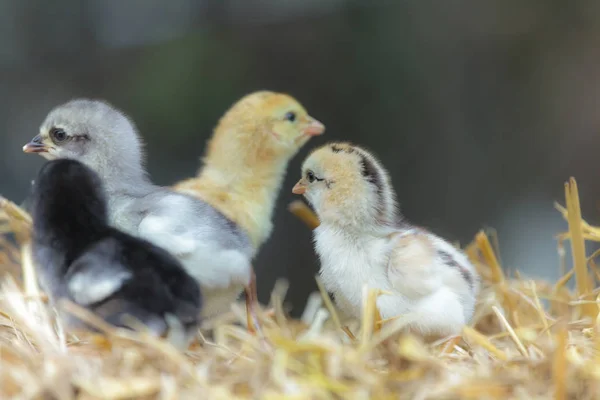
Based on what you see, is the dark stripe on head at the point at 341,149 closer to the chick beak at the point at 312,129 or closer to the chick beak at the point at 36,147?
the chick beak at the point at 312,129

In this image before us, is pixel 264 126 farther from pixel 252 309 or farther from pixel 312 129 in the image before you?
pixel 252 309

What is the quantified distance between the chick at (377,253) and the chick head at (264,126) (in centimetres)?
24

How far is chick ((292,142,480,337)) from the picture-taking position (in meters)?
1.40

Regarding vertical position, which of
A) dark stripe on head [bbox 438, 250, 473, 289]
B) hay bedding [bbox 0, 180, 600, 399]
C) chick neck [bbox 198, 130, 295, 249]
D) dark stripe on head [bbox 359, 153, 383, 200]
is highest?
dark stripe on head [bbox 359, 153, 383, 200]

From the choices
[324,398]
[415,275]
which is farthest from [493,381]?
[415,275]

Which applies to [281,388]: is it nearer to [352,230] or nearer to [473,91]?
[352,230]

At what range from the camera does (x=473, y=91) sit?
2775 mm

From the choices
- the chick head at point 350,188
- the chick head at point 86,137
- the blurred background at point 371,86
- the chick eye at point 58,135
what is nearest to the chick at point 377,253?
the chick head at point 350,188

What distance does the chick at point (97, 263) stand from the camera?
3.97 ft

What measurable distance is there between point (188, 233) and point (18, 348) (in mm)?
347

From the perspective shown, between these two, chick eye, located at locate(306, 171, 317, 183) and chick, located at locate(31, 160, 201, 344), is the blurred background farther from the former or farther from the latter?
chick, located at locate(31, 160, 201, 344)

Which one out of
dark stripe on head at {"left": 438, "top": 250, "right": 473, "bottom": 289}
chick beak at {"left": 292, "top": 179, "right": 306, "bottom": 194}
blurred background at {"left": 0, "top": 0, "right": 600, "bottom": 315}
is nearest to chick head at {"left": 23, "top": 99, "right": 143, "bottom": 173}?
chick beak at {"left": 292, "top": 179, "right": 306, "bottom": 194}

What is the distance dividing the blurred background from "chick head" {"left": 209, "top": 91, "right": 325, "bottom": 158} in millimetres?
655

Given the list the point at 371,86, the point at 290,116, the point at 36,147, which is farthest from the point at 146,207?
the point at 371,86
